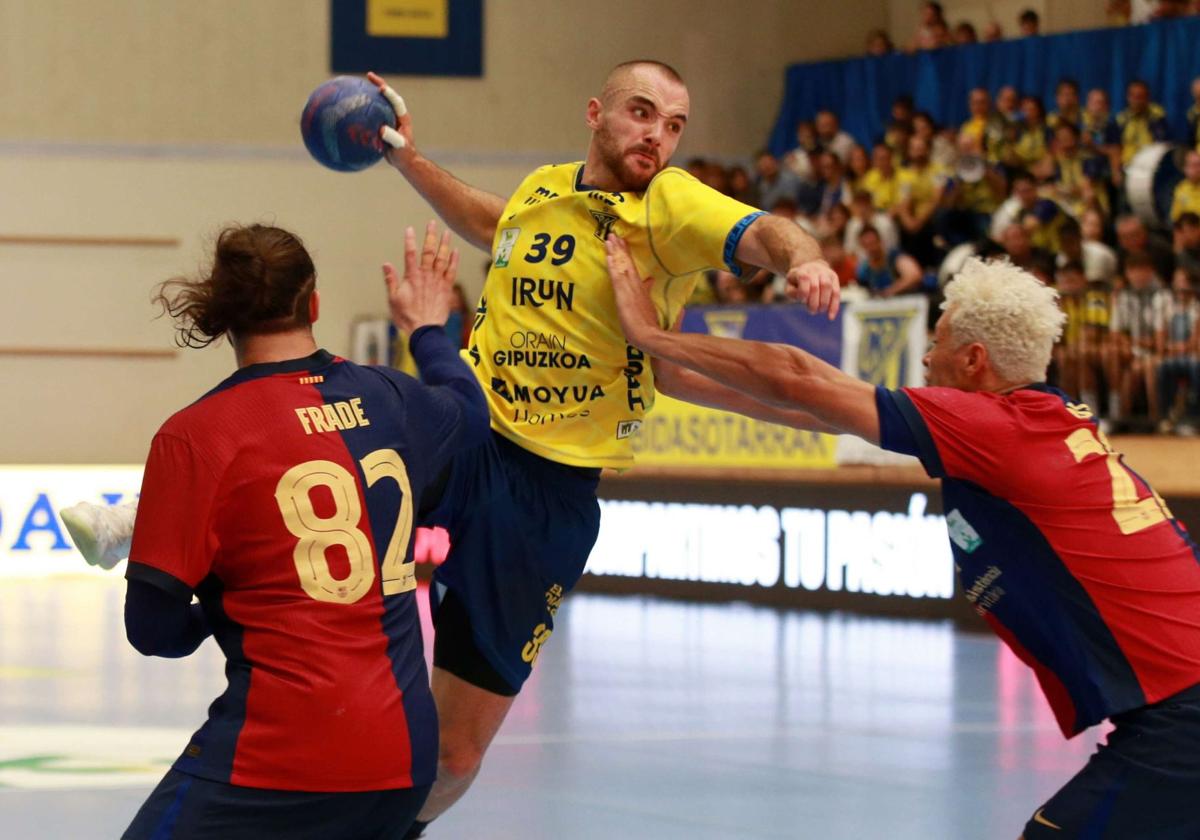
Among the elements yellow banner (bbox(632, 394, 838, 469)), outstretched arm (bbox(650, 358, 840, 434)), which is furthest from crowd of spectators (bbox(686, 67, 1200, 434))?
outstretched arm (bbox(650, 358, 840, 434))

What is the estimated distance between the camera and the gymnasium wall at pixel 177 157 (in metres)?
19.1

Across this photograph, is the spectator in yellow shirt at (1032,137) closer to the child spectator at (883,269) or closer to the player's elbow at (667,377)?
the child spectator at (883,269)

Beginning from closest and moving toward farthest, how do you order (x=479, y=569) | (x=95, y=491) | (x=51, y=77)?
(x=479, y=569)
(x=95, y=491)
(x=51, y=77)

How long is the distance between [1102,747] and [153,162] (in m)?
17.2

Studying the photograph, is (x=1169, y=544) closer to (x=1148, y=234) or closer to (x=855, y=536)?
(x=855, y=536)

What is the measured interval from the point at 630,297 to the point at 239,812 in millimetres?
1829

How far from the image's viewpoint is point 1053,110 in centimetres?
1673

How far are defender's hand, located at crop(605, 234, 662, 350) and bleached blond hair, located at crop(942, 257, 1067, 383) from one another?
2.52 ft

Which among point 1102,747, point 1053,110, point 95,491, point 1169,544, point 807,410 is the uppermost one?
point 1053,110

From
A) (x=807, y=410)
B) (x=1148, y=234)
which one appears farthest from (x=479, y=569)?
(x=1148, y=234)

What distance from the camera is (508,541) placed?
15.2 ft

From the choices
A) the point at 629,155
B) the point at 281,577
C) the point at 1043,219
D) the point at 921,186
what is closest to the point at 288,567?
the point at 281,577

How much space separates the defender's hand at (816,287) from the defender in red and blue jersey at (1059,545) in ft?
0.79

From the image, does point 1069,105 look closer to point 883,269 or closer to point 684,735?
point 883,269
